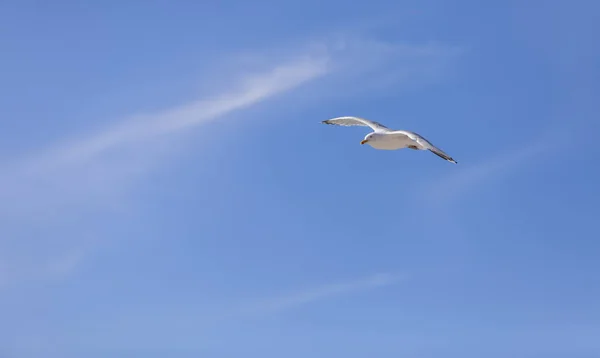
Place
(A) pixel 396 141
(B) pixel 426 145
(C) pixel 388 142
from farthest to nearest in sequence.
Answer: (C) pixel 388 142 → (A) pixel 396 141 → (B) pixel 426 145

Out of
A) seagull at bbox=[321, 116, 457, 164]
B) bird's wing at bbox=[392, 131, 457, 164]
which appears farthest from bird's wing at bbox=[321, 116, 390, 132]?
bird's wing at bbox=[392, 131, 457, 164]

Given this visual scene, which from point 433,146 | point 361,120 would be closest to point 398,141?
point 433,146

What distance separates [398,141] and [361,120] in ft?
30.9

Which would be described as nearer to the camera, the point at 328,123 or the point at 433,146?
the point at 433,146

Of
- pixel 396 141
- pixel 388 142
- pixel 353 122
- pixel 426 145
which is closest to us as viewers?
pixel 426 145

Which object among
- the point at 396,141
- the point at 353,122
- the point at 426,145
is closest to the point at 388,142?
the point at 396,141

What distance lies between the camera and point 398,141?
51594 millimetres

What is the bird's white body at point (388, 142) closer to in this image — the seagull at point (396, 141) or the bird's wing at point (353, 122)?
the seagull at point (396, 141)

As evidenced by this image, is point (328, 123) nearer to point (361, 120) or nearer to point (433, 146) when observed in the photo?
point (361, 120)

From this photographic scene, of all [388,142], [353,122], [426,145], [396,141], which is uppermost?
[353,122]

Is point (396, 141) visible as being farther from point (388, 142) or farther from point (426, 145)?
point (426, 145)

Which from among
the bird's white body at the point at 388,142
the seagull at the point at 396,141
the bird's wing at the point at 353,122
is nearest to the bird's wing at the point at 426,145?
the seagull at the point at 396,141

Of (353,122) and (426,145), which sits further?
(353,122)

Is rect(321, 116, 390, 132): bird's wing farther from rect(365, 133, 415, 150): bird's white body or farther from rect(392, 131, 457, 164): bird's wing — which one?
rect(392, 131, 457, 164): bird's wing
